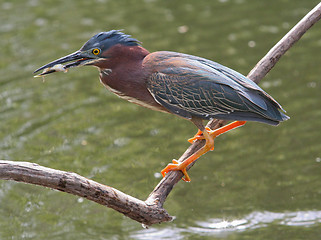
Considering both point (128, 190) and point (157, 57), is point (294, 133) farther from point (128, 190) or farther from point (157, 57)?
point (157, 57)

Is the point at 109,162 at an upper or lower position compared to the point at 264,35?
lower

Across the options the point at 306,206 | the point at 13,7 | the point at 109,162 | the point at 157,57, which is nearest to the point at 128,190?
the point at 109,162

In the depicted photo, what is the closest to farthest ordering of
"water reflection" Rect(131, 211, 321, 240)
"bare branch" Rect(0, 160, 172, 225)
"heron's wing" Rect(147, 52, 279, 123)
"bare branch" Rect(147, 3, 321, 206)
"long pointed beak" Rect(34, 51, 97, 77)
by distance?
"bare branch" Rect(0, 160, 172, 225) < "long pointed beak" Rect(34, 51, 97, 77) < "heron's wing" Rect(147, 52, 279, 123) < "bare branch" Rect(147, 3, 321, 206) < "water reflection" Rect(131, 211, 321, 240)

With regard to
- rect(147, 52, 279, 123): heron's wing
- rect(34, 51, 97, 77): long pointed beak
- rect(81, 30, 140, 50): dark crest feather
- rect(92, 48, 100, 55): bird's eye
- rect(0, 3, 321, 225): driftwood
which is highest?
rect(81, 30, 140, 50): dark crest feather

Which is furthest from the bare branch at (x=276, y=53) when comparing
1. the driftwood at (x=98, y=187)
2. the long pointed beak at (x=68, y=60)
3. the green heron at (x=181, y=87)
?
the long pointed beak at (x=68, y=60)

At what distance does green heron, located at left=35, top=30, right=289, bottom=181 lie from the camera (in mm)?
4867

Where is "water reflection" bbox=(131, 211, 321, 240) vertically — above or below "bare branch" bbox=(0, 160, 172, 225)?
below

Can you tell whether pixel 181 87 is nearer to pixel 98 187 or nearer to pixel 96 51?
pixel 96 51

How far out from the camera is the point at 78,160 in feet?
26.2

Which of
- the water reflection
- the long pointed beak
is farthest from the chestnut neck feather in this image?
the water reflection

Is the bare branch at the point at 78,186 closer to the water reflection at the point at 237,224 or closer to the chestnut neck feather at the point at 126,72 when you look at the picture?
the chestnut neck feather at the point at 126,72


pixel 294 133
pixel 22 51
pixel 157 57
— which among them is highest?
pixel 157 57

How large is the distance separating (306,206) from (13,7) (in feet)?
25.7

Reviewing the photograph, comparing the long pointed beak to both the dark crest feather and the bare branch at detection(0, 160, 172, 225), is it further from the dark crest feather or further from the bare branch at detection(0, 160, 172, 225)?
the bare branch at detection(0, 160, 172, 225)
